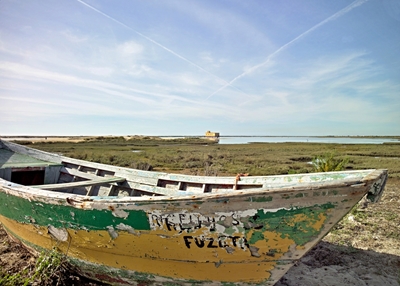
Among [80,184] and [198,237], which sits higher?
[80,184]

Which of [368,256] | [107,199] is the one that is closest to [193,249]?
[107,199]

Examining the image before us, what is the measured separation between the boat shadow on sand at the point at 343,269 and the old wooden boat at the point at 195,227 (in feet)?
3.93

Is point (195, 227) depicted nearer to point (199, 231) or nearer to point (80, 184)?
point (199, 231)

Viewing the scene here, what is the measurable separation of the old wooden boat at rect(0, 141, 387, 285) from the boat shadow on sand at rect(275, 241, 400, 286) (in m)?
1.20

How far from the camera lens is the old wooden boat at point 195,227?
104 inches

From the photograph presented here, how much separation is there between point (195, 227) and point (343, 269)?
9.08 feet

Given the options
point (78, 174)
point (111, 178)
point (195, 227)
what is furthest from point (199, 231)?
point (78, 174)

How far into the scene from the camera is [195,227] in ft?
9.41

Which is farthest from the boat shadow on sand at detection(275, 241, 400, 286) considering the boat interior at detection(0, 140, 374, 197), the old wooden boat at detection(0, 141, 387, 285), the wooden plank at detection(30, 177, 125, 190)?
the wooden plank at detection(30, 177, 125, 190)

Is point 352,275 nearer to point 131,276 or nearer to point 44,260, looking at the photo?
point 131,276

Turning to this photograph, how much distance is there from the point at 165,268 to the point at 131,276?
52 centimetres

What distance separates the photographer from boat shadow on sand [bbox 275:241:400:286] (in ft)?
12.5

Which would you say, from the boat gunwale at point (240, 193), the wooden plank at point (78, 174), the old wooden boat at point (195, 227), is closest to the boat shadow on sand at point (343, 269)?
the old wooden boat at point (195, 227)

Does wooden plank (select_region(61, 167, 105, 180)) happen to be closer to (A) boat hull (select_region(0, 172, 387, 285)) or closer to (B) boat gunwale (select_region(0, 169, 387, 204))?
(A) boat hull (select_region(0, 172, 387, 285))
